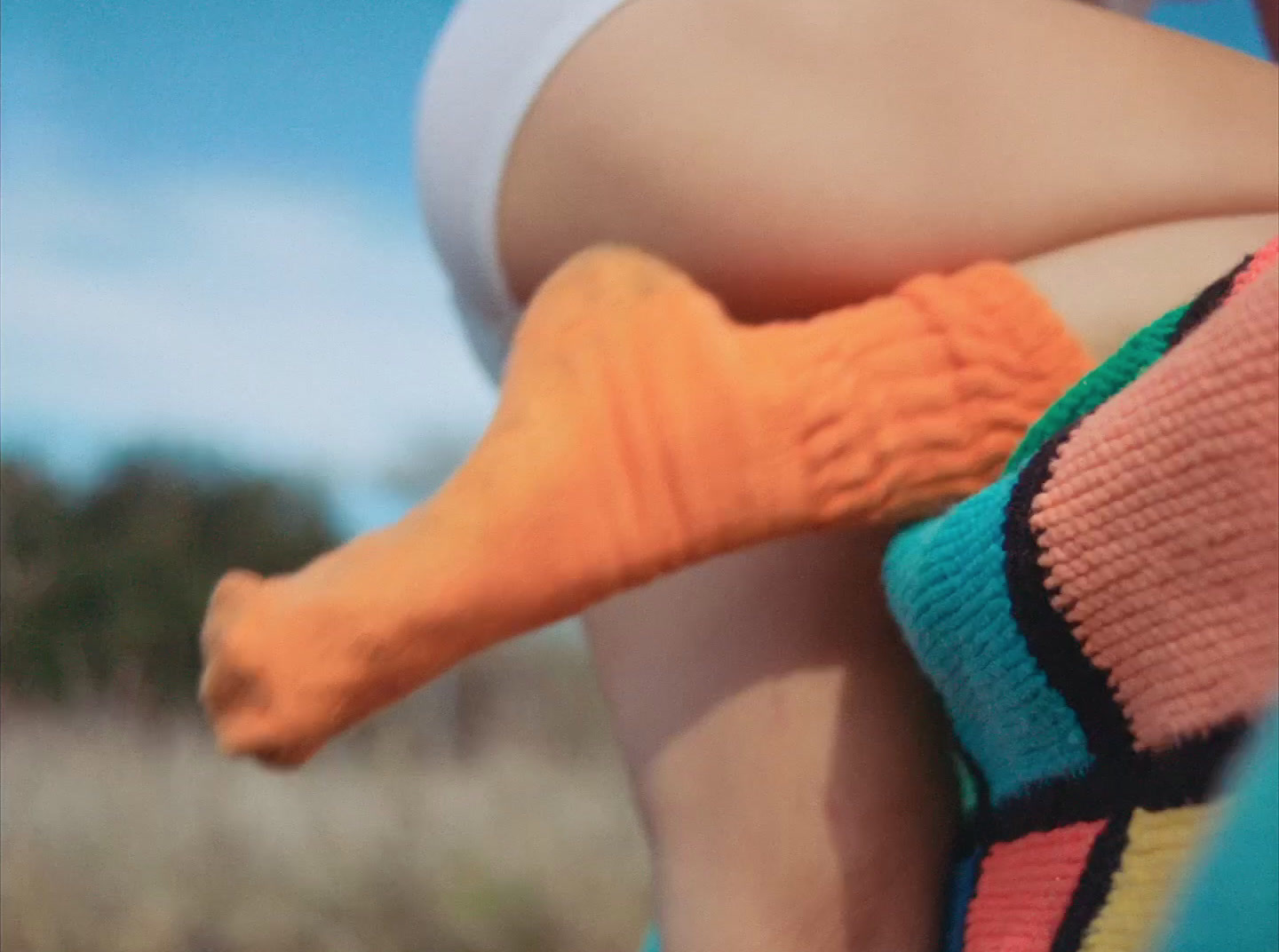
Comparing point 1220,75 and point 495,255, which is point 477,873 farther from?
point 1220,75

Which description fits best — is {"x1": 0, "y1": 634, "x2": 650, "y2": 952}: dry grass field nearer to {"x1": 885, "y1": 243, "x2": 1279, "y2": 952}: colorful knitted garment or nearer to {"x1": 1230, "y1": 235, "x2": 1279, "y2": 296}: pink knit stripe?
{"x1": 885, "y1": 243, "x2": 1279, "y2": 952}: colorful knitted garment

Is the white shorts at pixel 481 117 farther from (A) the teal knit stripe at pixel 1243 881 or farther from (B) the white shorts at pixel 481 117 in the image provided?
(A) the teal knit stripe at pixel 1243 881

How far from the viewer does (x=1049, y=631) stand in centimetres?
27

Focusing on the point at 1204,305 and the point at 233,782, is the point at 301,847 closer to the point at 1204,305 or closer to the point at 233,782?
the point at 233,782

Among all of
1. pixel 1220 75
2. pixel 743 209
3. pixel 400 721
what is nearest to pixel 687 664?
pixel 743 209

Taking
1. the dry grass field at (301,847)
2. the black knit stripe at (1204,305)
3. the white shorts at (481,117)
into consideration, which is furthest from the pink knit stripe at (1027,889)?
the dry grass field at (301,847)

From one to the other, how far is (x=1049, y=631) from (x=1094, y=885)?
0.06 m

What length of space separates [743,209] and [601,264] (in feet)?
0.15

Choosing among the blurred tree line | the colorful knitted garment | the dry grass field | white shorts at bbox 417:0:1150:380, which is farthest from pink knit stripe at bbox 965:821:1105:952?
the blurred tree line

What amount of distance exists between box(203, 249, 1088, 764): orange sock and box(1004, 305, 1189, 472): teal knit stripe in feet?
0.06

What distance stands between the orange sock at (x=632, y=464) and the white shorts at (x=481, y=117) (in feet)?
0.19

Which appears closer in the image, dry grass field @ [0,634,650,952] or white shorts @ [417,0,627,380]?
white shorts @ [417,0,627,380]

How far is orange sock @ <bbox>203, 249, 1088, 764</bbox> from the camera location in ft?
0.87

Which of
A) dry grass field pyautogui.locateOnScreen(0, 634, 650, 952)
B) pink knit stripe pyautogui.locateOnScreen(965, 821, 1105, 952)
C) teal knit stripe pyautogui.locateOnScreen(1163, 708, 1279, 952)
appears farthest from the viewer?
dry grass field pyautogui.locateOnScreen(0, 634, 650, 952)
